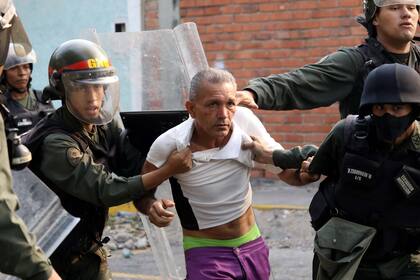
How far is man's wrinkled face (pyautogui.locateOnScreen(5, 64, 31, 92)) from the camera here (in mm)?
7312

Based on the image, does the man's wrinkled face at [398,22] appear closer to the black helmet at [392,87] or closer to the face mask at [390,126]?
the black helmet at [392,87]

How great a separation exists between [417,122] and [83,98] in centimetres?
160

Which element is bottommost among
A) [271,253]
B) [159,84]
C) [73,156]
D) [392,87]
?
[271,253]

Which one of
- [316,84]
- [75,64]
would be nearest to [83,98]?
[75,64]

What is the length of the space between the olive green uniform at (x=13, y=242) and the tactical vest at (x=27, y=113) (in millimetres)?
2194

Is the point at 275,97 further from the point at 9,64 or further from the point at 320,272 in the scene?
the point at 9,64

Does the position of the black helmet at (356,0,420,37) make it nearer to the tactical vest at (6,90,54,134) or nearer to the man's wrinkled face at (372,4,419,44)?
the man's wrinkled face at (372,4,419,44)

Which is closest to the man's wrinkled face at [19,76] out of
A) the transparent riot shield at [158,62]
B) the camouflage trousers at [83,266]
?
the transparent riot shield at [158,62]

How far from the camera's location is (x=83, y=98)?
4547 millimetres

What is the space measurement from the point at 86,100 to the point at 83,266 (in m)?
0.82

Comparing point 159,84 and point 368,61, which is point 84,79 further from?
point 368,61

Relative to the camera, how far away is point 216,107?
433 cm

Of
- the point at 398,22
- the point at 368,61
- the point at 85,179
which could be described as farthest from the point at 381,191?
the point at 85,179

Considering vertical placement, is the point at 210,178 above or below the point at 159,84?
below
